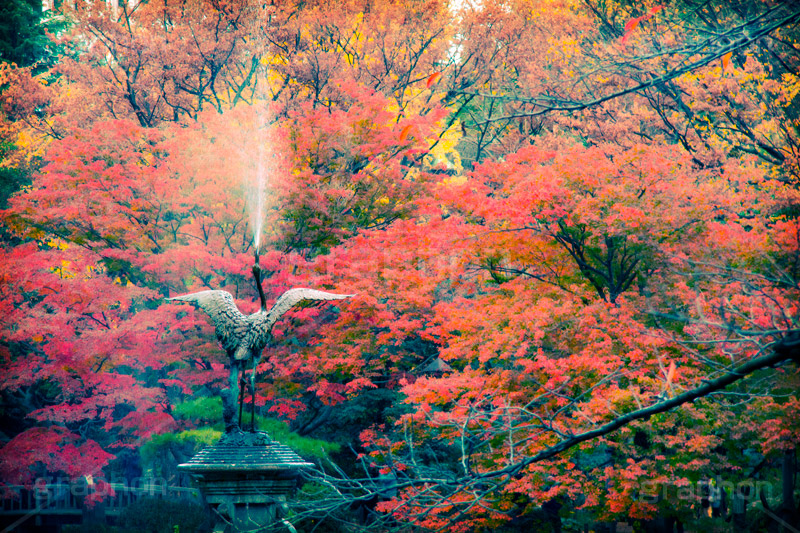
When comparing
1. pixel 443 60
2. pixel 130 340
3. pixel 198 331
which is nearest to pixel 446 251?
pixel 198 331

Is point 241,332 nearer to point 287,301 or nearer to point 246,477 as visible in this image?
point 287,301

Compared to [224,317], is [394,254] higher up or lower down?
higher up

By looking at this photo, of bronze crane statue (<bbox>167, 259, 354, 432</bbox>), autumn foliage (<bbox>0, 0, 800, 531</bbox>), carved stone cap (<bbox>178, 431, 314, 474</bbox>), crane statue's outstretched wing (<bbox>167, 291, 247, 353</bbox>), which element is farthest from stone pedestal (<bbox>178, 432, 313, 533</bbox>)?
autumn foliage (<bbox>0, 0, 800, 531</bbox>)

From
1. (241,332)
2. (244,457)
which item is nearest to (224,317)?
(241,332)

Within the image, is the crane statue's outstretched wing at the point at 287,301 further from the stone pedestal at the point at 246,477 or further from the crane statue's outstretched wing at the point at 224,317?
the stone pedestal at the point at 246,477

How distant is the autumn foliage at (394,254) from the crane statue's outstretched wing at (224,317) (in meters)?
2.53

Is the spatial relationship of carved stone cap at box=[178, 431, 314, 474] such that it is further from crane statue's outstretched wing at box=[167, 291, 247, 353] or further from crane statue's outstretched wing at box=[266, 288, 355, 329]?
crane statue's outstretched wing at box=[266, 288, 355, 329]

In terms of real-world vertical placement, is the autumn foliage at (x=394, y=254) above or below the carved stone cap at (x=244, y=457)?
above

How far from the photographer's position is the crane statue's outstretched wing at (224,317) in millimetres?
6066

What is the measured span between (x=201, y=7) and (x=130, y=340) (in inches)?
418

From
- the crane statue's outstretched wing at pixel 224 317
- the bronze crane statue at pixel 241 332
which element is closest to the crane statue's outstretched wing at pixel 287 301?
the bronze crane statue at pixel 241 332

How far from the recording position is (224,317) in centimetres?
618

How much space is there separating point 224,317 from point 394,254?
637cm

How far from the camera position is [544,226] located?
1046 centimetres
